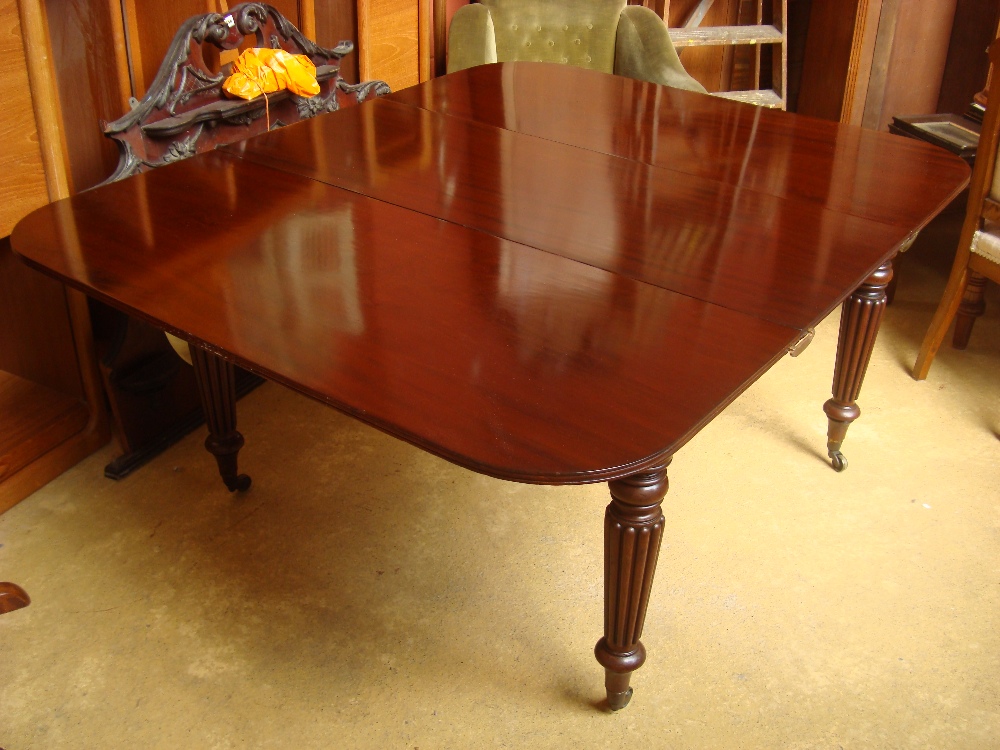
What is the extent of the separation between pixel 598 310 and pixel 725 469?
1.05m

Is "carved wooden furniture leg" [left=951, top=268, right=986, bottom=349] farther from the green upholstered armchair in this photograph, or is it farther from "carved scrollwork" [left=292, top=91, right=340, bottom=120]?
"carved scrollwork" [left=292, top=91, right=340, bottom=120]

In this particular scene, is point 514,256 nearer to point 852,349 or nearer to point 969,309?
point 852,349

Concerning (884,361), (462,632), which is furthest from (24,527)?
(884,361)

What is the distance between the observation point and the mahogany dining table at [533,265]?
1.24 metres

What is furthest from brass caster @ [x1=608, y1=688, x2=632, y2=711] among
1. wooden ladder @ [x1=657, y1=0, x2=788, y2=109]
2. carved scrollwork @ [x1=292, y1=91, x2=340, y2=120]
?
wooden ladder @ [x1=657, y1=0, x2=788, y2=109]

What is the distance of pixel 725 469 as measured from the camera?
7.71ft

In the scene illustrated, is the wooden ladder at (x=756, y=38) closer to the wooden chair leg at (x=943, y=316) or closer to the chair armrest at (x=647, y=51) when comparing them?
the chair armrest at (x=647, y=51)

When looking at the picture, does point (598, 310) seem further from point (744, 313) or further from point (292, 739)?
point (292, 739)

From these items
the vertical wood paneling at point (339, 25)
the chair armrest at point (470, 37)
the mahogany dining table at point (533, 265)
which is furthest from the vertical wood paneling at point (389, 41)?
the mahogany dining table at point (533, 265)

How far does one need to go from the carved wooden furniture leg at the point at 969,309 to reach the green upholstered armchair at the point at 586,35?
110 cm

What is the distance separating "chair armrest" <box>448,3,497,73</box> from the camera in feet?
9.72

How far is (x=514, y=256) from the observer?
1603 millimetres

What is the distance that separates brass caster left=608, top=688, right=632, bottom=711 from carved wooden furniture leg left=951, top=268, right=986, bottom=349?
173cm

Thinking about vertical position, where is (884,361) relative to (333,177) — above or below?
below
